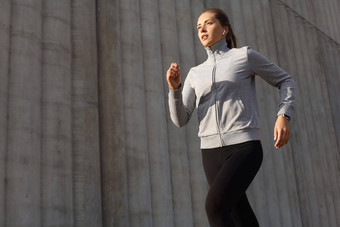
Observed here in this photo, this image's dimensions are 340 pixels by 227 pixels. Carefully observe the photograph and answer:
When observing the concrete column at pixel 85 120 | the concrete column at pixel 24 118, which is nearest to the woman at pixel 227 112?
the concrete column at pixel 24 118

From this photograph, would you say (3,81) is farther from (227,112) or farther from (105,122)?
(227,112)

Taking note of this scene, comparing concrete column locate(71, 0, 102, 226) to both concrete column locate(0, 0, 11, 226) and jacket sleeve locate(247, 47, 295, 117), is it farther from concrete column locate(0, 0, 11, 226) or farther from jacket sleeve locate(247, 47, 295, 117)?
jacket sleeve locate(247, 47, 295, 117)

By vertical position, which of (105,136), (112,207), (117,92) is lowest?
(112,207)

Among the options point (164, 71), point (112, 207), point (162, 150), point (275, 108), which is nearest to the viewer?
point (112, 207)

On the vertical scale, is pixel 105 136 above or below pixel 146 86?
below

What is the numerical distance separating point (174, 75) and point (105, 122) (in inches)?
81.6

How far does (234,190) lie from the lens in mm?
1763

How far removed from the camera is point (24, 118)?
10.4 ft

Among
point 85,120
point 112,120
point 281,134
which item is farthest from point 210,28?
point 112,120

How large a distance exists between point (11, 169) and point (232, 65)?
183cm

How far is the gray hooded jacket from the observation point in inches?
75.0

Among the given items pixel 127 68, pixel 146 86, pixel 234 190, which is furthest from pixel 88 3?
pixel 234 190

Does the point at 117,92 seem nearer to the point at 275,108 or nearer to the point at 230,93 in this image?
the point at 230,93

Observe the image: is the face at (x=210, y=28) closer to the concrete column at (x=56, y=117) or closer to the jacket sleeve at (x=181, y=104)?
the jacket sleeve at (x=181, y=104)
